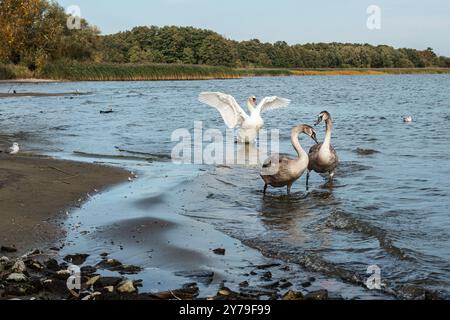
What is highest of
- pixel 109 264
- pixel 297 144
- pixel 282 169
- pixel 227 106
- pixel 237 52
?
pixel 237 52

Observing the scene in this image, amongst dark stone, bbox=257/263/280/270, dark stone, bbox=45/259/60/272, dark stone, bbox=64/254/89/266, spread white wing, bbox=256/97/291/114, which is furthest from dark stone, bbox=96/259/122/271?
spread white wing, bbox=256/97/291/114

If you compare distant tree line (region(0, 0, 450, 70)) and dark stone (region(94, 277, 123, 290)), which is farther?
distant tree line (region(0, 0, 450, 70))

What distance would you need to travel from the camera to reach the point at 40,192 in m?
9.30

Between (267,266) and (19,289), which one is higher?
(19,289)

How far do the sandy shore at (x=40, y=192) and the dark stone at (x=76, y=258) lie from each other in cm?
60

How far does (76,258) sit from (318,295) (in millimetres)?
2694

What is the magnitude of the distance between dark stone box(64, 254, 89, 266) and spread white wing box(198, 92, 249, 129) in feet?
36.1

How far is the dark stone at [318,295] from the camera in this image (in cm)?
530

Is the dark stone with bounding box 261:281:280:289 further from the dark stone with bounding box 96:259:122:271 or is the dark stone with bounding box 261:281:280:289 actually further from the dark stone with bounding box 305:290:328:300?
the dark stone with bounding box 96:259:122:271

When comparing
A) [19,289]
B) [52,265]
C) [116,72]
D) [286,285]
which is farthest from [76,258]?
[116,72]

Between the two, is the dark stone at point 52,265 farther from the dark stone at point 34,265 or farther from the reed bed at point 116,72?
the reed bed at point 116,72

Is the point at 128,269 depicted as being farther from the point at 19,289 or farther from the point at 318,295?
the point at 318,295

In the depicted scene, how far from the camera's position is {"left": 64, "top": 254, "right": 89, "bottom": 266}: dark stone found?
6332mm

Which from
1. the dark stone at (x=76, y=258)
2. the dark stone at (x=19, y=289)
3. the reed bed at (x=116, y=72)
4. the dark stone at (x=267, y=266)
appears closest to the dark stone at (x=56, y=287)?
the dark stone at (x=19, y=289)
